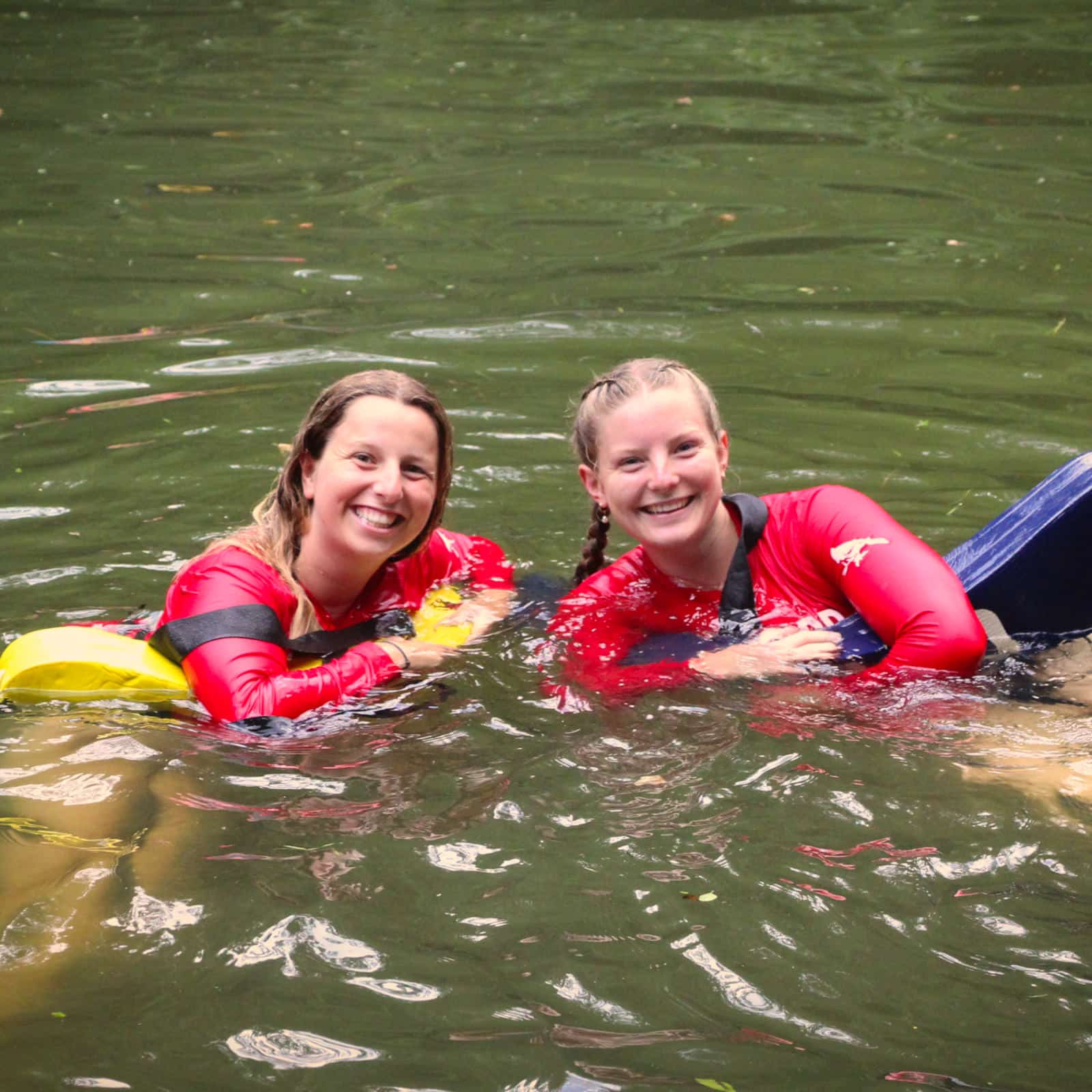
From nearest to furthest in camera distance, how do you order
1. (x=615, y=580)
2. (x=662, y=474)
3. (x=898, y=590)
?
1. (x=898, y=590)
2. (x=662, y=474)
3. (x=615, y=580)

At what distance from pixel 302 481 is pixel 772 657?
1.56 metres

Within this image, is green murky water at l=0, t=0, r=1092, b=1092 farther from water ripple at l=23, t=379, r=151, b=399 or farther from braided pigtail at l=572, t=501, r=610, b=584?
braided pigtail at l=572, t=501, r=610, b=584

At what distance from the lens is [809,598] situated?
13.7 feet

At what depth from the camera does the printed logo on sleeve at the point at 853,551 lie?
390cm

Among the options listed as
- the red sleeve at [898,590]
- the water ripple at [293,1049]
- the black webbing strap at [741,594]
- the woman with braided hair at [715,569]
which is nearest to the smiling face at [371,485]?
the woman with braided hair at [715,569]

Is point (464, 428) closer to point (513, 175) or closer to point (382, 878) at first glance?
point (382, 878)

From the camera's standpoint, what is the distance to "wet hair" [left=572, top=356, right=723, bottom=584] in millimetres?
4156

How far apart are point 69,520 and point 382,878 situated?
3.06 m

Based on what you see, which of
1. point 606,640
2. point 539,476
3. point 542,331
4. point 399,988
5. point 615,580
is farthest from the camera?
point 542,331

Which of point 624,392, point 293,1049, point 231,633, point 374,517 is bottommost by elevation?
point 293,1049

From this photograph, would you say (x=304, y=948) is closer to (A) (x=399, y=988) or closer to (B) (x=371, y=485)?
(A) (x=399, y=988)

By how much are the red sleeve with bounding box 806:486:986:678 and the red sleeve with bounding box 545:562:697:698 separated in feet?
1.74

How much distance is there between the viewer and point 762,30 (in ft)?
46.2

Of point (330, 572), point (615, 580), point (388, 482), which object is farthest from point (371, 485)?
point (615, 580)
